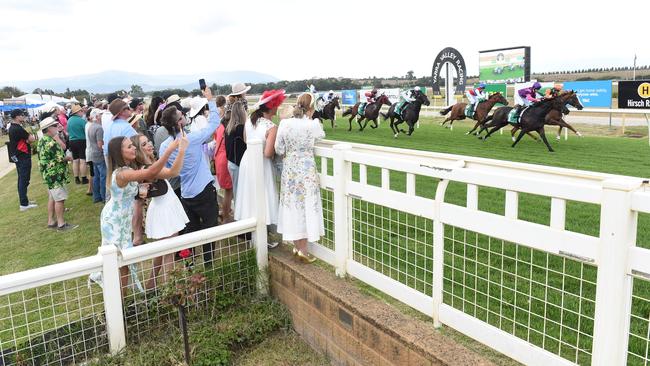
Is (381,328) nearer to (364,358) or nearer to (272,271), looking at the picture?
(364,358)

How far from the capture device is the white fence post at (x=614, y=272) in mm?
2027

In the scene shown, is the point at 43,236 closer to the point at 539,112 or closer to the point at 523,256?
the point at 523,256

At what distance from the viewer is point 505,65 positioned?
27.2 m

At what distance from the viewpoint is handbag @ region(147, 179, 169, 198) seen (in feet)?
13.8

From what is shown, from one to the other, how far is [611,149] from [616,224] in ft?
36.5

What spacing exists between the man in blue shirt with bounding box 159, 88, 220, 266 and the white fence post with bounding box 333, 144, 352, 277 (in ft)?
4.23

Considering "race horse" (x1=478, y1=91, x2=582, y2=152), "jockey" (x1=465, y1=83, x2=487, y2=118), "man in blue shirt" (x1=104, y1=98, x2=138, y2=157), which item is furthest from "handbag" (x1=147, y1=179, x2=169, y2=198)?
"jockey" (x1=465, y1=83, x2=487, y2=118)

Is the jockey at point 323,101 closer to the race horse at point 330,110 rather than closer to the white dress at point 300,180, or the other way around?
the race horse at point 330,110

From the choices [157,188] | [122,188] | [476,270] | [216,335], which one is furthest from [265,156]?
[476,270]

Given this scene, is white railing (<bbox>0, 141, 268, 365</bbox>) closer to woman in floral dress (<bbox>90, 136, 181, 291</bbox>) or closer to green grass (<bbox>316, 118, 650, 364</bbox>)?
woman in floral dress (<bbox>90, 136, 181, 291</bbox>)

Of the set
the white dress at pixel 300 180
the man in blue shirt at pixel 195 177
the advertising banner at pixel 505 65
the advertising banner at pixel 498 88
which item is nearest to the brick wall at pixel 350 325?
the white dress at pixel 300 180

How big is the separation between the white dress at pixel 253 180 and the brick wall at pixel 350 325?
1.35 ft

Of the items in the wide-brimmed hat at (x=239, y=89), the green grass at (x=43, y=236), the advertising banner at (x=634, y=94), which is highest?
the wide-brimmed hat at (x=239, y=89)

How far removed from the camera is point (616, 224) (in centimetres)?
205
